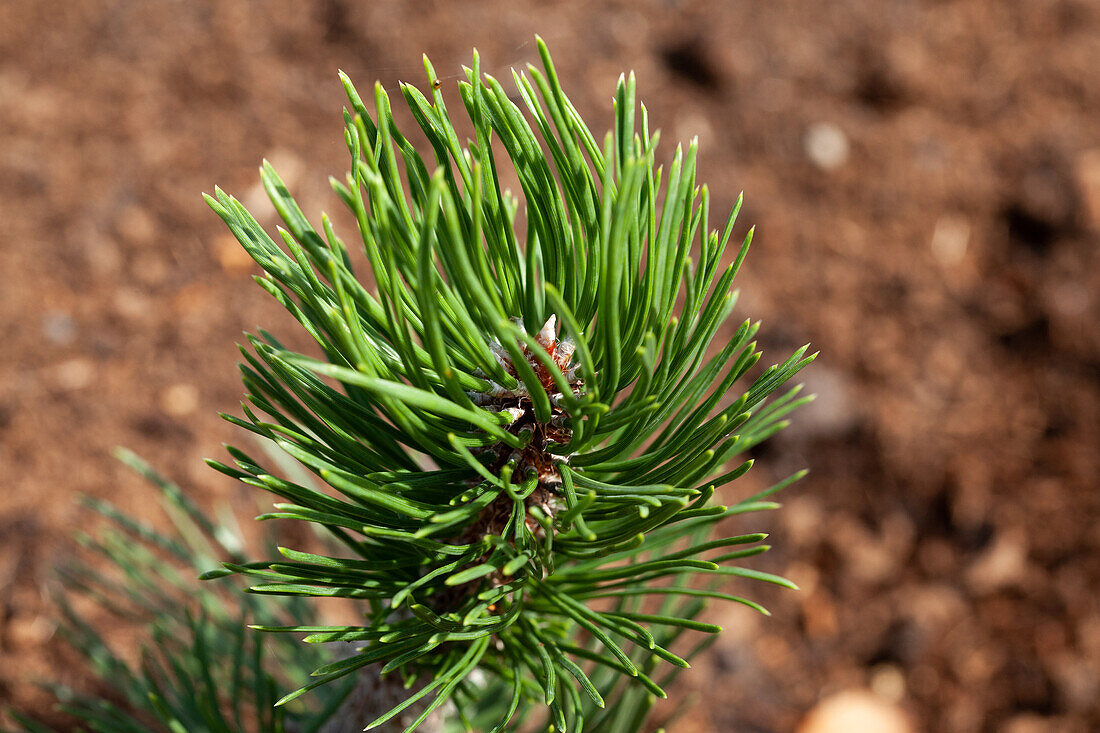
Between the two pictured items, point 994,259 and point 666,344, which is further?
point 994,259

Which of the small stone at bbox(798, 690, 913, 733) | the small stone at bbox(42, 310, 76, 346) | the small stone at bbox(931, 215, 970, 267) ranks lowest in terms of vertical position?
the small stone at bbox(798, 690, 913, 733)

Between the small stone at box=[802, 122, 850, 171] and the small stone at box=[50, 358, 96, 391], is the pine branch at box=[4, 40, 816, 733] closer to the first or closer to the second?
the small stone at box=[50, 358, 96, 391]

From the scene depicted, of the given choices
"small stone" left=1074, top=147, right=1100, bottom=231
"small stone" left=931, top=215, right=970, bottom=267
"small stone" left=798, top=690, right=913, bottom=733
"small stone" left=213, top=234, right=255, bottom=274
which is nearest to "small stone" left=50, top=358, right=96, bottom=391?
"small stone" left=213, top=234, right=255, bottom=274

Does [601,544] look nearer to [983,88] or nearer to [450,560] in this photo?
[450,560]

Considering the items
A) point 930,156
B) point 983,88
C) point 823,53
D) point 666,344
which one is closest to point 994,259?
point 930,156

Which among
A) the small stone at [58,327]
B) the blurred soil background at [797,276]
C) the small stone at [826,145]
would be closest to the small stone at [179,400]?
the blurred soil background at [797,276]

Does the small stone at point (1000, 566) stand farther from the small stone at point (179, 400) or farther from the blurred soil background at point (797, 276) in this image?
the small stone at point (179, 400)

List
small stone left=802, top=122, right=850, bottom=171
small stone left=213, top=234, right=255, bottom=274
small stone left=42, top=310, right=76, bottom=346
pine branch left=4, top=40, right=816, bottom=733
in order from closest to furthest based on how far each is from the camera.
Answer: pine branch left=4, top=40, right=816, bottom=733 < small stone left=42, top=310, right=76, bottom=346 < small stone left=213, top=234, right=255, bottom=274 < small stone left=802, top=122, right=850, bottom=171

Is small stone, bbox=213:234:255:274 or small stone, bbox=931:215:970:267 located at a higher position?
small stone, bbox=931:215:970:267
